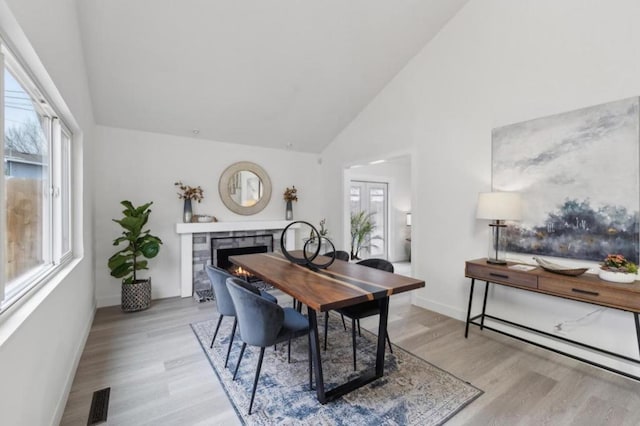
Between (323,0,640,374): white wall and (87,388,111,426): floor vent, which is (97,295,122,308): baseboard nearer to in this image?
(87,388,111,426): floor vent

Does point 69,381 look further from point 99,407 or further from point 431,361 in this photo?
point 431,361

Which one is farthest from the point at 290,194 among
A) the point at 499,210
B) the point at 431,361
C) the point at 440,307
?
the point at 431,361

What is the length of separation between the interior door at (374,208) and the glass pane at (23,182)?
17.4ft

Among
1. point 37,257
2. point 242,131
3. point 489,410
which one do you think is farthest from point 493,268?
point 242,131

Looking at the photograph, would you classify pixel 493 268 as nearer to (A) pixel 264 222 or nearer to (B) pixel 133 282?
(A) pixel 264 222

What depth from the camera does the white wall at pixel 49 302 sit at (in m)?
1.14

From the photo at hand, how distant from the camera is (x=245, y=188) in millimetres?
4891

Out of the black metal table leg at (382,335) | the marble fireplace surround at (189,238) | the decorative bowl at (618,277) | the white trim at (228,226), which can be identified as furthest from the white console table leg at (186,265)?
the decorative bowl at (618,277)

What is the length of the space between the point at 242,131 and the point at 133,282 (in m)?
2.57

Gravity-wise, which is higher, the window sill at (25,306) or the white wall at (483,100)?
the white wall at (483,100)

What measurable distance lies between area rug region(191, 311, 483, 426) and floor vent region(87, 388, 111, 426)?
705 millimetres

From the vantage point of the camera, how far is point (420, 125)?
3.78 meters

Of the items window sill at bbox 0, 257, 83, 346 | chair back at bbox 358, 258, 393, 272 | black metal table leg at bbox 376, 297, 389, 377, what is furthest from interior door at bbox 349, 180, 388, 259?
window sill at bbox 0, 257, 83, 346

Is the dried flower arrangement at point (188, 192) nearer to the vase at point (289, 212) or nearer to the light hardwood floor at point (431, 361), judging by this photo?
the vase at point (289, 212)
